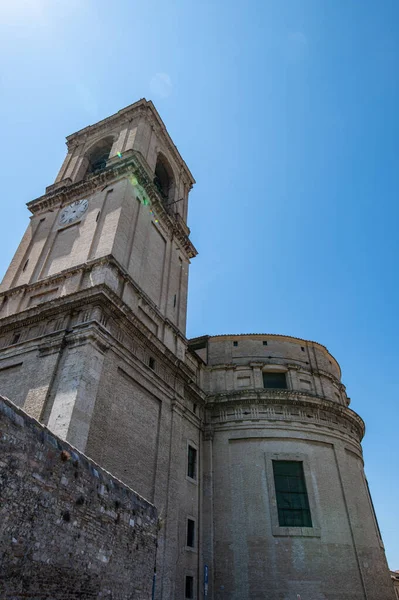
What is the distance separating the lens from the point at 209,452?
2162cm

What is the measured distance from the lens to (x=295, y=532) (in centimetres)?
1873

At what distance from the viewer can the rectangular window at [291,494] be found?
63.4ft

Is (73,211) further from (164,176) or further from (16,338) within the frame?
(164,176)

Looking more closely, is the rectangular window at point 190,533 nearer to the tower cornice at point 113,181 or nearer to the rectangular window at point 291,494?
the rectangular window at point 291,494

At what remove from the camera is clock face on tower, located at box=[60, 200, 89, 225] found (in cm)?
2348

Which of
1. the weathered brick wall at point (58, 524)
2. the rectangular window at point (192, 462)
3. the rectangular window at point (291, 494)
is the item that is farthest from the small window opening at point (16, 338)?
the rectangular window at point (291, 494)

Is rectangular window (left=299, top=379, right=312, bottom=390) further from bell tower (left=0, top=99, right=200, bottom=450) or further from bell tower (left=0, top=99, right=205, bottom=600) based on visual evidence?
bell tower (left=0, top=99, right=200, bottom=450)

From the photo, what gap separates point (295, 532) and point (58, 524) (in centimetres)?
1563

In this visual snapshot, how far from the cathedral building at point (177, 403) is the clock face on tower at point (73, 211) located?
128 millimetres

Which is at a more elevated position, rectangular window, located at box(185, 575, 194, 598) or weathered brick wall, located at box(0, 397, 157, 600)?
rectangular window, located at box(185, 575, 194, 598)

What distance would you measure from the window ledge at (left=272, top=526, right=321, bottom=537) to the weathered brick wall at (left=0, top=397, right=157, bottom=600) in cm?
1230

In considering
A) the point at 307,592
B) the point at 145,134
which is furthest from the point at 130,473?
the point at 145,134

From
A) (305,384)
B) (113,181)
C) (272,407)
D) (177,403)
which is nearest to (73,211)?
(113,181)

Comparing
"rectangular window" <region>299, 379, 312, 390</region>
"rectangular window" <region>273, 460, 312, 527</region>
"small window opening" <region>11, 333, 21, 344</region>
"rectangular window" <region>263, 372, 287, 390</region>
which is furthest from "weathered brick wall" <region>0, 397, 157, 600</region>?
"rectangular window" <region>299, 379, 312, 390</region>
